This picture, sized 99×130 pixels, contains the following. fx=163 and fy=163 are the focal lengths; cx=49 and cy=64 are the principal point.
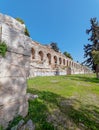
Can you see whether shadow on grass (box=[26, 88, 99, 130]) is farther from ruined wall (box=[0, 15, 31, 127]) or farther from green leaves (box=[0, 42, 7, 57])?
green leaves (box=[0, 42, 7, 57])

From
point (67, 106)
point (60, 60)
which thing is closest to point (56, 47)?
point (60, 60)

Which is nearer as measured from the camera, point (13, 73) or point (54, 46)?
point (13, 73)

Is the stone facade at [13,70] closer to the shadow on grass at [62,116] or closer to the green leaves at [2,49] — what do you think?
the green leaves at [2,49]

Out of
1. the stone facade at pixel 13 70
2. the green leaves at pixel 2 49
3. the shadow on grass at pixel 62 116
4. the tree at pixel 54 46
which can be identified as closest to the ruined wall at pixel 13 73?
the stone facade at pixel 13 70

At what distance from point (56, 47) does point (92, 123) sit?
218 ft

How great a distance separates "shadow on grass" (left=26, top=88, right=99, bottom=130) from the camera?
17.6ft

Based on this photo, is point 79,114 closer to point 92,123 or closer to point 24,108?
point 92,123

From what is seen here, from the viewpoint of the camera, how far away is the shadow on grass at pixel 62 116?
538cm

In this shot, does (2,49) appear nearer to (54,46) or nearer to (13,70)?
(13,70)

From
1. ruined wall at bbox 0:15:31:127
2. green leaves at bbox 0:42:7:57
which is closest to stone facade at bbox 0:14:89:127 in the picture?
ruined wall at bbox 0:15:31:127

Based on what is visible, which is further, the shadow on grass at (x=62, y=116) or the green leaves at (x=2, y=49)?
the shadow on grass at (x=62, y=116)

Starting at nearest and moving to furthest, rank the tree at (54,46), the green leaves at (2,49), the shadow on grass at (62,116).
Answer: the green leaves at (2,49) < the shadow on grass at (62,116) < the tree at (54,46)

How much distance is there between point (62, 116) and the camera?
20.0 ft

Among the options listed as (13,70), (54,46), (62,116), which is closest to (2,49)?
(13,70)
